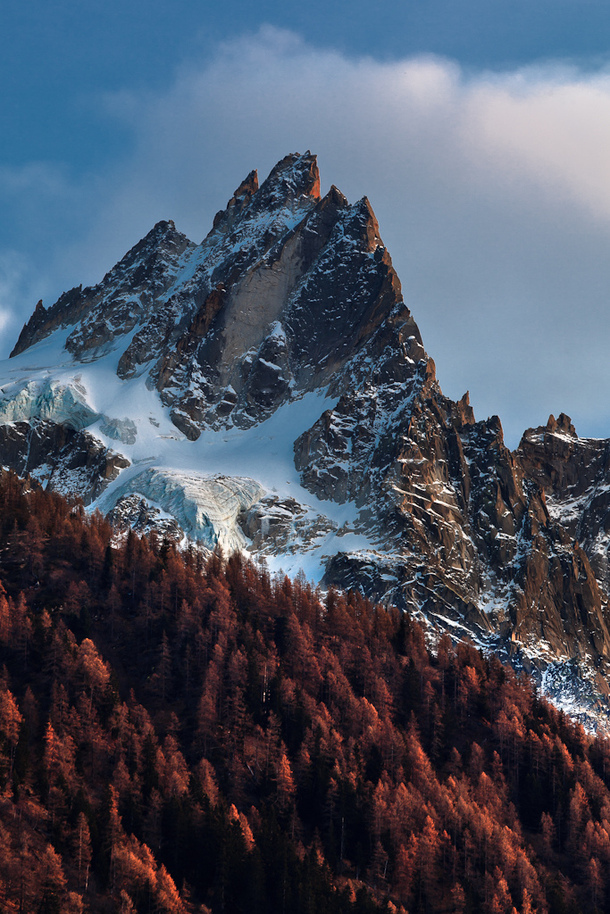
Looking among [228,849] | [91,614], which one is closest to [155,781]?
[228,849]

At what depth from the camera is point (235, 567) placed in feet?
643

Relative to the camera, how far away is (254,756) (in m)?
140

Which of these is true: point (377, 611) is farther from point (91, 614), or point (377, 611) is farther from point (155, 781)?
point (155, 781)

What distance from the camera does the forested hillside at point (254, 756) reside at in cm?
11606

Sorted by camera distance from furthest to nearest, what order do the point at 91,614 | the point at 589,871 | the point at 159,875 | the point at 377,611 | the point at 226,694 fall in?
the point at 377,611 → the point at 91,614 → the point at 226,694 → the point at 589,871 → the point at 159,875

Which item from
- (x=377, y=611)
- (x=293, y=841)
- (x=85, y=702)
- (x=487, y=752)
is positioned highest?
(x=377, y=611)

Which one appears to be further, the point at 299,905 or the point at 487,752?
the point at 487,752

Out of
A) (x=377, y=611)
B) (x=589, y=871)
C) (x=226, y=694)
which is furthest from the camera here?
(x=377, y=611)

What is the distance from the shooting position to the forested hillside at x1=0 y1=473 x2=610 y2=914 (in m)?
116

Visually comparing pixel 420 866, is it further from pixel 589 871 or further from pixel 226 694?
pixel 226 694

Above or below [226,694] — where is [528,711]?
above

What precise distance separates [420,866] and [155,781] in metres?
29.1

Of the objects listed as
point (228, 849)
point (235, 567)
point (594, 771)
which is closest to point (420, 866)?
point (228, 849)

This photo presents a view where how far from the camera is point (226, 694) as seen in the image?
15000 cm
